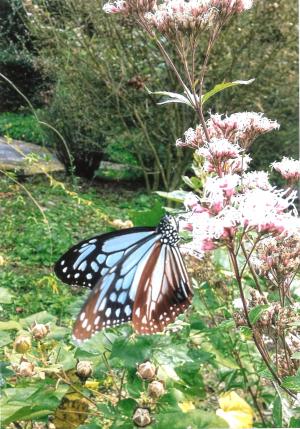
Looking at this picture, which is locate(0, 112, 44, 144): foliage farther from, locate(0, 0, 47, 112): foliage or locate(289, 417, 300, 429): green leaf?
locate(289, 417, 300, 429): green leaf

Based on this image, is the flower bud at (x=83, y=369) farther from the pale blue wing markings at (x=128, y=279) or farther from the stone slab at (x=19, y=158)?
the stone slab at (x=19, y=158)

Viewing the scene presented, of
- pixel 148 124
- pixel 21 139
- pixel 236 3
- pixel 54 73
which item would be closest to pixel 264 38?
pixel 148 124

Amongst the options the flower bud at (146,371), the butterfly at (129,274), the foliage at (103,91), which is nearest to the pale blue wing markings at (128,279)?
the butterfly at (129,274)

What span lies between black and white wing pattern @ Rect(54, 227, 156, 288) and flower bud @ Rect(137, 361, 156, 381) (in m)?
0.24

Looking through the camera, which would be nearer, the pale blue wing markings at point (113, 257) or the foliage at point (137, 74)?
the pale blue wing markings at point (113, 257)

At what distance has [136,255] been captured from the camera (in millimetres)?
1083

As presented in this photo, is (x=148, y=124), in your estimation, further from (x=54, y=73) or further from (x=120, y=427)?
(x=120, y=427)

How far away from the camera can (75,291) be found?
2.85m

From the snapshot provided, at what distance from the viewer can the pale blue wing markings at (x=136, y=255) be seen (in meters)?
1.05

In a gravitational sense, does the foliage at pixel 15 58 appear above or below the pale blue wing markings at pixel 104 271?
above

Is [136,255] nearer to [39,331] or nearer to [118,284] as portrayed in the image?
[118,284]

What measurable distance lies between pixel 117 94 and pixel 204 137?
11.1 feet

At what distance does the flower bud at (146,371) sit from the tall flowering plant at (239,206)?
126mm

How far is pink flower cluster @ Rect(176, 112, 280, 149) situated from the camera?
37.2 inches
